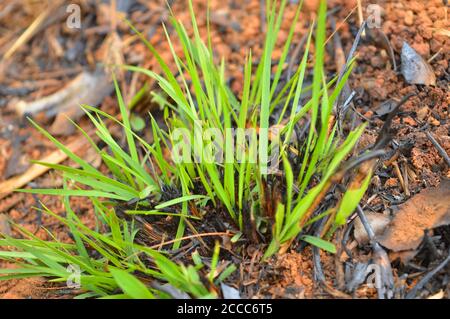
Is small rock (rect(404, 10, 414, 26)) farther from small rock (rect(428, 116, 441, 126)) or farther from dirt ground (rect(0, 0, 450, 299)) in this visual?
small rock (rect(428, 116, 441, 126))

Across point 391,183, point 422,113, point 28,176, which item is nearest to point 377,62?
point 422,113

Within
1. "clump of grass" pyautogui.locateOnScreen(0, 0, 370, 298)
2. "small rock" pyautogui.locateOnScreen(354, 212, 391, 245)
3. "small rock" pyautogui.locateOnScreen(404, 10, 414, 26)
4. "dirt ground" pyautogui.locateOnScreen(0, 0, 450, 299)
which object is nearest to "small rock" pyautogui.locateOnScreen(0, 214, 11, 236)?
"dirt ground" pyautogui.locateOnScreen(0, 0, 450, 299)

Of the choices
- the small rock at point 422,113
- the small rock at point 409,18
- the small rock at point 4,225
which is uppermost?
the small rock at point 409,18

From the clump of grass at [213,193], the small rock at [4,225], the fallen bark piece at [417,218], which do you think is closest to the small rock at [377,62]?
the clump of grass at [213,193]

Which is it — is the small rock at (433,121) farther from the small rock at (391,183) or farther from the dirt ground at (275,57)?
the small rock at (391,183)

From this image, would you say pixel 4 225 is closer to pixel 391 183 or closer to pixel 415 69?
pixel 391 183

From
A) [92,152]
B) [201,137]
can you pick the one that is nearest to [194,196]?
[201,137]
